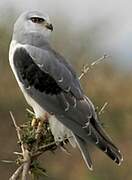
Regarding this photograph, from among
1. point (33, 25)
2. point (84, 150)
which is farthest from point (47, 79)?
point (84, 150)

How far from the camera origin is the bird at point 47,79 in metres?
5.43

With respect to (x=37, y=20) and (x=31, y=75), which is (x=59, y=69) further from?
(x=37, y=20)

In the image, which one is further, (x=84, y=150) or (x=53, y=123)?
(x=53, y=123)

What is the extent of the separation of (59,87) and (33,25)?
1.67 feet

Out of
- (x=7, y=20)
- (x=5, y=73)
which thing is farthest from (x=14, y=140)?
(x=7, y=20)

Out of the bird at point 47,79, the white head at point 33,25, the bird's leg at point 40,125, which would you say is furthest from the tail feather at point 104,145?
the white head at point 33,25

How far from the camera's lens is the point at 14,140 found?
12.6 meters

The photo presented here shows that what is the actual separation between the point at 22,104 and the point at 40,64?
7.64m

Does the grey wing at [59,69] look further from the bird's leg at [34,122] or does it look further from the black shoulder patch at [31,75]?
the bird's leg at [34,122]

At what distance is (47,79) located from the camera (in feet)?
18.4

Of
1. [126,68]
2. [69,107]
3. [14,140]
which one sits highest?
Result: [69,107]

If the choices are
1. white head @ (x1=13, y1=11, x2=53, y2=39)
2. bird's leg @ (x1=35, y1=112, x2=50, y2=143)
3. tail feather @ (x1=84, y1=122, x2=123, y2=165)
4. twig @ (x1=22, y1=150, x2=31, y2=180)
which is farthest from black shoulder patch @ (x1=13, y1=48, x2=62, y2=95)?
twig @ (x1=22, y1=150, x2=31, y2=180)

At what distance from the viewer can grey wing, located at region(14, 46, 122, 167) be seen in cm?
539

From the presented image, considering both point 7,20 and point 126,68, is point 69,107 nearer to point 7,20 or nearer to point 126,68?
point 7,20
